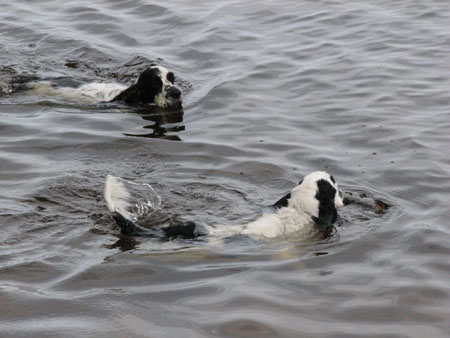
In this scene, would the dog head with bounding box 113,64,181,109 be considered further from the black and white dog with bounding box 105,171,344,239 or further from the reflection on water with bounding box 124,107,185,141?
the black and white dog with bounding box 105,171,344,239

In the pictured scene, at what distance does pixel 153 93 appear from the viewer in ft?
35.6

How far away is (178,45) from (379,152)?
17.3ft

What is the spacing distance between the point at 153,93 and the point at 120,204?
13.0 feet

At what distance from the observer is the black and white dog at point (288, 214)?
6.75m

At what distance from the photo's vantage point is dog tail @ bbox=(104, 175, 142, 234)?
665 cm

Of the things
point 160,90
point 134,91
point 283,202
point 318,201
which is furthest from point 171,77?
point 318,201

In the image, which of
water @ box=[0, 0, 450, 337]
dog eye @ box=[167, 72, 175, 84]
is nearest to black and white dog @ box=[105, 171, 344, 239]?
water @ box=[0, 0, 450, 337]

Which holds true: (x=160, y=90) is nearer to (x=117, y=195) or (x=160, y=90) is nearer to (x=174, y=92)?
(x=174, y=92)

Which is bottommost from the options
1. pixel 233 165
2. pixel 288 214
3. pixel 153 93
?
pixel 288 214

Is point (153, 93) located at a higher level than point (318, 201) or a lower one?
higher

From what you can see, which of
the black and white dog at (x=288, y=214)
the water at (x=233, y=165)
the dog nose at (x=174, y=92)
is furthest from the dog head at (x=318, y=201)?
the dog nose at (x=174, y=92)

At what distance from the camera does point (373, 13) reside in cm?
1463

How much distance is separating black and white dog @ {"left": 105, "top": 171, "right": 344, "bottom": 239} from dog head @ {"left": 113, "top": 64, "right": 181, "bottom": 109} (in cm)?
355

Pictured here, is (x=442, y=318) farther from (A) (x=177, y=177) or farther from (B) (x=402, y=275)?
(A) (x=177, y=177)
